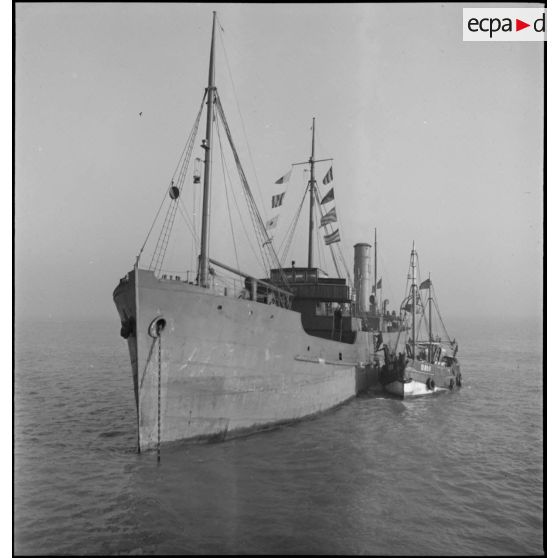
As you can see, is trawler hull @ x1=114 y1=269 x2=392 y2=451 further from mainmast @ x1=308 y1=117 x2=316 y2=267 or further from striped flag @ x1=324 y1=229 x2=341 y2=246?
mainmast @ x1=308 y1=117 x2=316 y2=267

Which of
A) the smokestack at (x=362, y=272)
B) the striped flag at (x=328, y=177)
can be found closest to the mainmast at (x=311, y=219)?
the striped flag at (x=328, y=177)

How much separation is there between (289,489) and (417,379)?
14.3 meters

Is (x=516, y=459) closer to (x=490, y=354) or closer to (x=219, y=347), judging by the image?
(x=219, y=347)

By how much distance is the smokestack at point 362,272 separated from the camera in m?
28.6

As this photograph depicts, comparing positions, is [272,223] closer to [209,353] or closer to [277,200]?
[277,200]

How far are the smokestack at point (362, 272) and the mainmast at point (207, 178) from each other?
19404 millimetres

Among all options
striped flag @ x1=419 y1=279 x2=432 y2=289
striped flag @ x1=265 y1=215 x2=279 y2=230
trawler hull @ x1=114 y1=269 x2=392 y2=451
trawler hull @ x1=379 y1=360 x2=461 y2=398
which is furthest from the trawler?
striped flag @ x1=419 y1=279 x2=432 y2=289

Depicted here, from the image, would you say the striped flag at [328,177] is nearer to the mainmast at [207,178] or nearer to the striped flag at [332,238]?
the striped flag at [332,238]

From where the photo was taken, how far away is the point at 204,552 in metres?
6.18

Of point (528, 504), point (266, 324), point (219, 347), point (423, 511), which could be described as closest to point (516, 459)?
point (528, 504)

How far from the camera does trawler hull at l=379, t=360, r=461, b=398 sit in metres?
20.2

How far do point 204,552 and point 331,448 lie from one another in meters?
6.08

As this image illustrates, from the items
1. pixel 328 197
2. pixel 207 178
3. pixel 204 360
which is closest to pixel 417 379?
pixel 328 197

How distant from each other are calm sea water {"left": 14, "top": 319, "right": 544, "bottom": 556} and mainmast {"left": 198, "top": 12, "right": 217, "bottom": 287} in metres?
4.79
